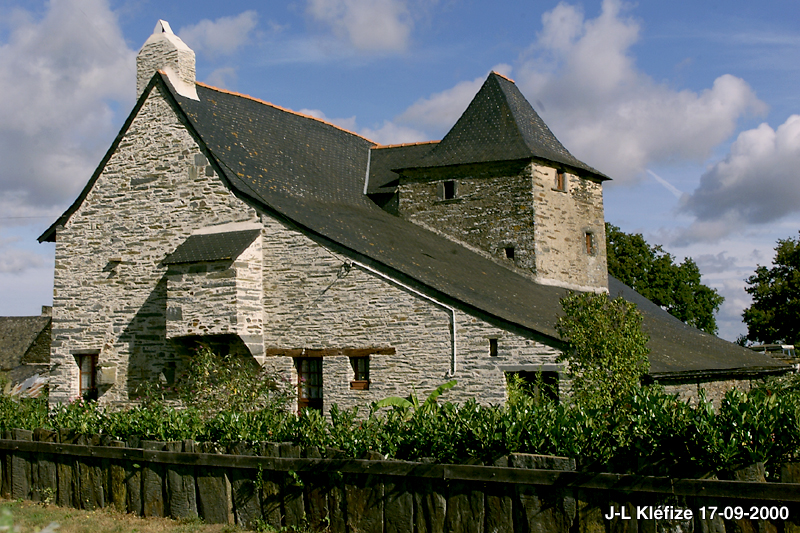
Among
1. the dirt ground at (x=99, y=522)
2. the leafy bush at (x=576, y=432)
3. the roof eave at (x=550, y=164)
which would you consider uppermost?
the roof eave at (x=550, y=164)

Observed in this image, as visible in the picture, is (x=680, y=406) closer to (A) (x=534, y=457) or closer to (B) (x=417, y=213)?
(A) (x=534, y=457)

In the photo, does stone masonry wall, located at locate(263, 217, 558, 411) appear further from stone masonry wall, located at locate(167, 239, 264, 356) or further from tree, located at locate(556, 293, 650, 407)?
tree, located at locate(556, 293, 650, 407)

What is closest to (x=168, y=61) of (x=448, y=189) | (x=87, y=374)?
(x=87, y=374)

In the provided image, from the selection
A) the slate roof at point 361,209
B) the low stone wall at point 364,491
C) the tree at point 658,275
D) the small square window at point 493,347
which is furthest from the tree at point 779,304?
the low stone wall at point 364,491

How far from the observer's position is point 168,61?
1969 cm

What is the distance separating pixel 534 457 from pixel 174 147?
544 inches

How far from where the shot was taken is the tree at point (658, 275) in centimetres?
4109

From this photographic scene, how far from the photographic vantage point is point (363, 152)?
25.1 m

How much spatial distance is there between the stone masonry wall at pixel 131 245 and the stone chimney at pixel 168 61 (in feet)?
2.96

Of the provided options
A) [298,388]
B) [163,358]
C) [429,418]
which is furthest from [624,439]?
[163,358]

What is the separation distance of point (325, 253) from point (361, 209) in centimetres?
531

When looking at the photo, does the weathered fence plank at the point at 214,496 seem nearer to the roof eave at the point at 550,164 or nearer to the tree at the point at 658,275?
the roof eave at the point at 550,164

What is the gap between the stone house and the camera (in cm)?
1542

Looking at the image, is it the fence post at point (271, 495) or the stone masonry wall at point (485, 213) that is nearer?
the fence post at point (271, 495)
